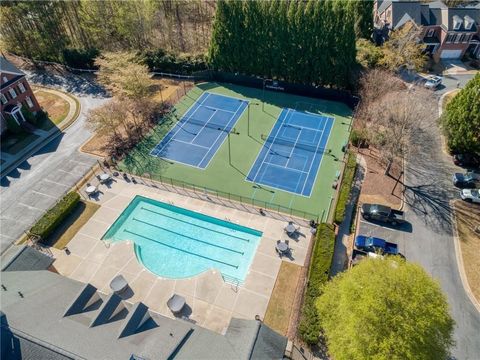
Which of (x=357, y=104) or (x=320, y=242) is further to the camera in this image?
(x=357, y=104)

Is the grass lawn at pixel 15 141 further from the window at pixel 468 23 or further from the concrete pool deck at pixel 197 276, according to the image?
the window at pixel 468 23

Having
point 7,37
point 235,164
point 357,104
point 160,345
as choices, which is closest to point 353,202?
point 235,164

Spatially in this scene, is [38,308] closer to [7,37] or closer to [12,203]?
[12,203]

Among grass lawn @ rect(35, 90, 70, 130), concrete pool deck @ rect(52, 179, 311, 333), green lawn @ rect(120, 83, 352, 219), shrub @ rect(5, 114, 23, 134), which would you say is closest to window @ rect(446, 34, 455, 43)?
green lawn @ rect(120, 83, 352, 219)

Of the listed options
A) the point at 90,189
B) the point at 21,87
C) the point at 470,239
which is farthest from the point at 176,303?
the point at 21,87

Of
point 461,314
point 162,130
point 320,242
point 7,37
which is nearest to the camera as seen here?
point 461,314

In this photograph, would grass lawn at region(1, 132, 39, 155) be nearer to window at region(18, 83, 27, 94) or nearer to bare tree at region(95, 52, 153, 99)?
window at region(18, 83, 27, 94)

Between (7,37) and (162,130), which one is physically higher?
(7,37)
